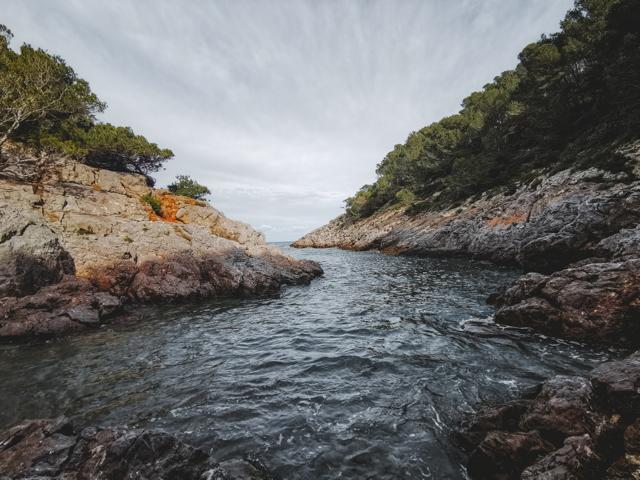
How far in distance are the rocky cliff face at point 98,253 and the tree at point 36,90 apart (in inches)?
154

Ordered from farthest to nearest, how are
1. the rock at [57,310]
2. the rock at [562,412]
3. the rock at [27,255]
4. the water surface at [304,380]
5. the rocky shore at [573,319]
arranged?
the rock at [27,255]
the rock at [57,310]
the water surface at [304,380]
the rock at [562,412]
the rocky shore at [573,319]

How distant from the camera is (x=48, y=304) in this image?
47.3 ft

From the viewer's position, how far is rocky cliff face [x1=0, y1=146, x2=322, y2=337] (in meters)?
14.8

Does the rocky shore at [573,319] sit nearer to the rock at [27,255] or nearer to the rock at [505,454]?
the rock at [505,454]

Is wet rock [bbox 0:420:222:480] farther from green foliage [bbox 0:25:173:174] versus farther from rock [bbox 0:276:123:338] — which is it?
green foliage [bbox 0:25:173:174]

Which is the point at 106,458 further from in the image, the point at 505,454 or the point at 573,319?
the point at 573,319

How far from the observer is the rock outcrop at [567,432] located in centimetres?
403

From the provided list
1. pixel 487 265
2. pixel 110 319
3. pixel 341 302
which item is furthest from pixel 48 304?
pixel 487 265

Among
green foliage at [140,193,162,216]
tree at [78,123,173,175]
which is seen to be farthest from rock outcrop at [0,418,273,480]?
tree at [78,123,173,175]

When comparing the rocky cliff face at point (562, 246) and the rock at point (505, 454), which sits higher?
the rocky cliff face at point (562, 246)

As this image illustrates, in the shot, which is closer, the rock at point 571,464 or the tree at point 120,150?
the rock at point 571,464

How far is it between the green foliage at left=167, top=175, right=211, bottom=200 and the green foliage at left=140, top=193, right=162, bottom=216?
31.7 feet

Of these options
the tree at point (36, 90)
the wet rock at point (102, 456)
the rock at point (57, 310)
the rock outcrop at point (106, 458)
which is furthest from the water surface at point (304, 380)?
the tree at point (36, 90)

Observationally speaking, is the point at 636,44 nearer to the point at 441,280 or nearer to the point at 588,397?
the point at 441,280
